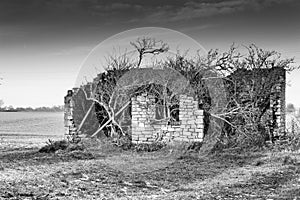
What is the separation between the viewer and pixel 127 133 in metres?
13.2

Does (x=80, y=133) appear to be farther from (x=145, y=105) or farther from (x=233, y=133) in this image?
(x=233, y=133)

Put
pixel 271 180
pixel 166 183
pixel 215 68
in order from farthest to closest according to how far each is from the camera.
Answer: pixel 215 68 → pixel 271 180 → pixel 166 183

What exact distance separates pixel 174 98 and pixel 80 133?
3.72 metres

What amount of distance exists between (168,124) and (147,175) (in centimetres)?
473

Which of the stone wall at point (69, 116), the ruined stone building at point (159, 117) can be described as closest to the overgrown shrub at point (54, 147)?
the stone wall at point (69, 116)

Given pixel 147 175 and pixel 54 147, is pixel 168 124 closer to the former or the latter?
pixel 54 147

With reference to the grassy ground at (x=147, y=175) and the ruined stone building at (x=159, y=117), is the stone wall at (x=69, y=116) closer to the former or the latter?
the grassy ground at (x=147, y=175)

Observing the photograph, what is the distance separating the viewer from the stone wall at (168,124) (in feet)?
42.0

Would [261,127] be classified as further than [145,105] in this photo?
Yes

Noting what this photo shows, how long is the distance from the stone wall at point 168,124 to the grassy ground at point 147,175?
822 millimetres

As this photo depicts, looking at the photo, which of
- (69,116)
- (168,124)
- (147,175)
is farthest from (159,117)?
(147,175)

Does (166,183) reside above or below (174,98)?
below

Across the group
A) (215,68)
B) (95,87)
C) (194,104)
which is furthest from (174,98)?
(95,87)

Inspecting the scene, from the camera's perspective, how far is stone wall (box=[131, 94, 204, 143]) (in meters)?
12.8
